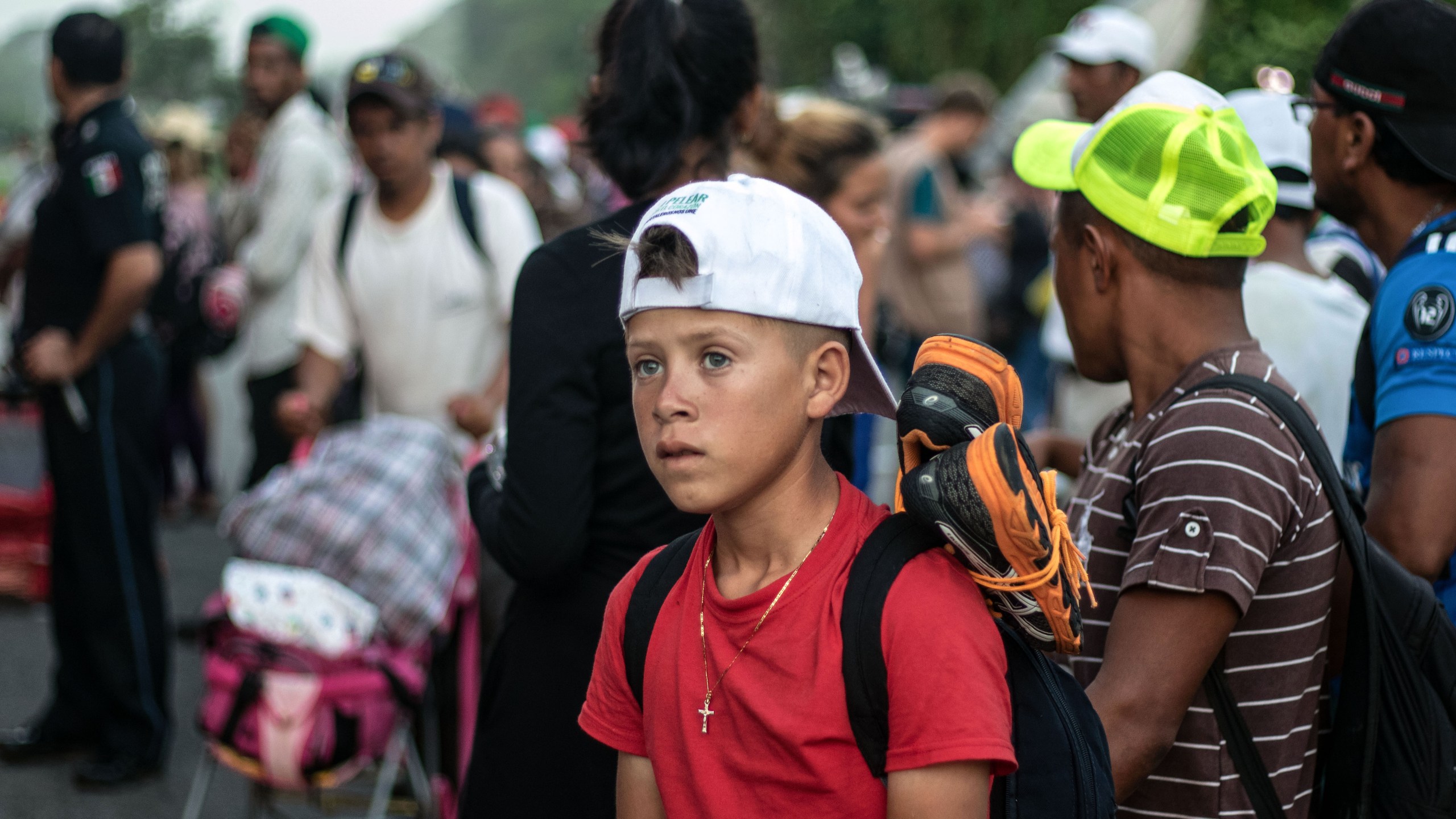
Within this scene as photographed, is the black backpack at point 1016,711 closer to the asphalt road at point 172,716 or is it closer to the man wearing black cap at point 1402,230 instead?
the man wearing black cap at point 1402,230

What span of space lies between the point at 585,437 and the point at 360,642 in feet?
5.41

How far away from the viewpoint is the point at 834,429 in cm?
250

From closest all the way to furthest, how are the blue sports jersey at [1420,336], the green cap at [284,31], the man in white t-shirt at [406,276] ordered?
1. the blue sports jersey at [1420,336]
2. the man in white t-shirt at [406,276]
3. the green cap at [284,31]

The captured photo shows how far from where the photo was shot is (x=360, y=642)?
3605mm

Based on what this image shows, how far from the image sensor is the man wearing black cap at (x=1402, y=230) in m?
2.22

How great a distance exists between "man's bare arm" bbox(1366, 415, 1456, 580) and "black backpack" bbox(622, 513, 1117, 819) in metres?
0.88

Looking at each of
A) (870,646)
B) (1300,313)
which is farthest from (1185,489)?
(1300,313)

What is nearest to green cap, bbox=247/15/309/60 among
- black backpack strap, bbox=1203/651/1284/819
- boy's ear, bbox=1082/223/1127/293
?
boy's ear, bbox=1082/223/1127/293

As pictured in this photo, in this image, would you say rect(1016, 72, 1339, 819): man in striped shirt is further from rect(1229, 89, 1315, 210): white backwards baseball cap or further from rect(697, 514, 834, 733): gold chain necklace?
rect(1229, 89, 1315, 210): white backwards baseball cap

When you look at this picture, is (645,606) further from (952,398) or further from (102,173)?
(102,173)

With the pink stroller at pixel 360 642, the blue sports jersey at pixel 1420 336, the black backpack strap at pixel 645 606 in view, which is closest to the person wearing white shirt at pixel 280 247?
the pink stroller at pixel 360 642

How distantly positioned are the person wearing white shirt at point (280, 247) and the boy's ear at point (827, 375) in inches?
175

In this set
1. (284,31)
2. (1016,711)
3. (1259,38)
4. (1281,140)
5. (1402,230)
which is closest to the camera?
(1016,711)

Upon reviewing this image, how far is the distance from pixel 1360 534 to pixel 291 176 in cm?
510
